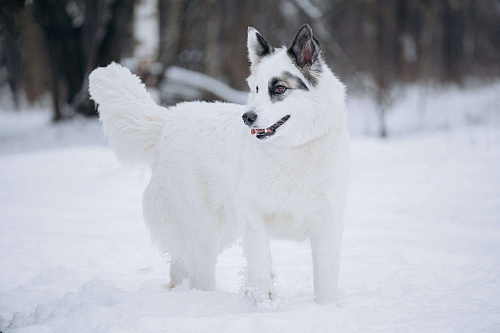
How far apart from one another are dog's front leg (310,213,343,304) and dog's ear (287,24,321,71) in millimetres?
1130

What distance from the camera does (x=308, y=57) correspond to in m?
3.33

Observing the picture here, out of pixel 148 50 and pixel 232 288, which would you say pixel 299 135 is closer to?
pixel 232 288

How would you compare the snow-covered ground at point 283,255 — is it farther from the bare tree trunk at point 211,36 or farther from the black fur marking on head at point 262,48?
the bare tree trunk at point 211,36

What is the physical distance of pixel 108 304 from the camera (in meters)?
3.21

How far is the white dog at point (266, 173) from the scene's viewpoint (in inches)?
127

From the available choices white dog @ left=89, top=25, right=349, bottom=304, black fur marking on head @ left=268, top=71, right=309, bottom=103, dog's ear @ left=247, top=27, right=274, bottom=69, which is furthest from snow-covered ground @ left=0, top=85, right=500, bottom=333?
dog's ear @ left=247, top=27, right=274, bottom=69

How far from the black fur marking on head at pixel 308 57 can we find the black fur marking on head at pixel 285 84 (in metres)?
0.07

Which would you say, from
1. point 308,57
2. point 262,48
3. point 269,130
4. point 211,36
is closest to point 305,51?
point 308,57

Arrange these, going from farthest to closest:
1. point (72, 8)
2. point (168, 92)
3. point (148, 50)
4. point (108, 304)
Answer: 1. point (72, 8)
2. point (168, 92)
3. point (148, 50)
4. point (108, 304)

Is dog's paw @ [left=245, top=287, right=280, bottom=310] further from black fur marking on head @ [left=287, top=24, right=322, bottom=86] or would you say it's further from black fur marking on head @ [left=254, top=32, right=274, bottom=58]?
black fur marking on head @ [left=254, top=32, right=274, bottom=58]

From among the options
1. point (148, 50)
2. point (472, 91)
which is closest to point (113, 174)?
point (148, 50)

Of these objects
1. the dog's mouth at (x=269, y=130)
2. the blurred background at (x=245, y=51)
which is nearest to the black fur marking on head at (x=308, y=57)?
the dog's mouth at (x=269, y=130)

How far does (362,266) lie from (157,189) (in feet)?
6.71

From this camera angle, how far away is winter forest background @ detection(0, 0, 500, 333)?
3.02 m
